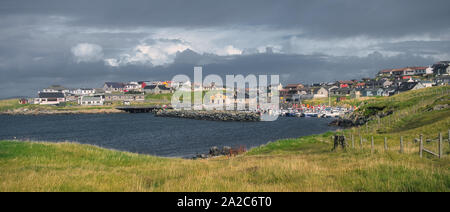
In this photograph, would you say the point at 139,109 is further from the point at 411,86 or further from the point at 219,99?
the point at 411,86

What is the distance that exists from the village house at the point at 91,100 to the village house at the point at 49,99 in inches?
364

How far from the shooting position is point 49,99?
6964 inches

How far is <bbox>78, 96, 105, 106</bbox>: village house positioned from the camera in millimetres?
175000

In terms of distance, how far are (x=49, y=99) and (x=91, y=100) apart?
65.9 ft

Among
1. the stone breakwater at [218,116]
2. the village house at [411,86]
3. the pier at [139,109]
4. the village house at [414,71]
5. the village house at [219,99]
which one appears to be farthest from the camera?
the village house at [219,99]

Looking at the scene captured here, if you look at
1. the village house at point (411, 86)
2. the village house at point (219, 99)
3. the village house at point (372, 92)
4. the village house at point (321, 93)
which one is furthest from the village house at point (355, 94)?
the village house at point (219, 99)

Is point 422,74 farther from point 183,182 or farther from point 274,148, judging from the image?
point 183,182

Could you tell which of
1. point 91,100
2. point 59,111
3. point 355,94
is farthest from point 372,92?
point 91,100

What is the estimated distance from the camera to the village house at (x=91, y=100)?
175 m

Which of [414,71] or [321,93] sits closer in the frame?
[321,93]

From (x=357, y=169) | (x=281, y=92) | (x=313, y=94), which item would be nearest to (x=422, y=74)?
(x=313, y=94)

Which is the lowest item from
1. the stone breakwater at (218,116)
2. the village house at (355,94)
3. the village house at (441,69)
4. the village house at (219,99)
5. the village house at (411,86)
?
the stone breakwater at (218,116)

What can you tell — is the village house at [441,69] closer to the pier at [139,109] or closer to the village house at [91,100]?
the pier at [139,109]
